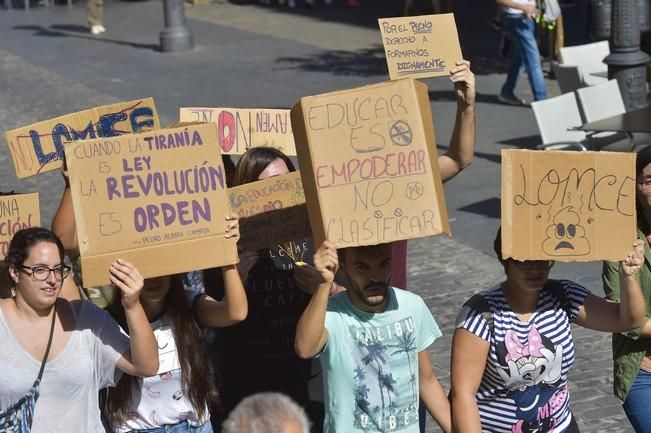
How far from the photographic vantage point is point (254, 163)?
17.0 ft

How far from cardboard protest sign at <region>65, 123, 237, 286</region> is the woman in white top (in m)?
0.31

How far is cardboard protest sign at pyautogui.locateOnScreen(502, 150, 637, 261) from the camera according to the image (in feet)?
14.1

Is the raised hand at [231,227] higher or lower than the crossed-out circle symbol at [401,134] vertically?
lower

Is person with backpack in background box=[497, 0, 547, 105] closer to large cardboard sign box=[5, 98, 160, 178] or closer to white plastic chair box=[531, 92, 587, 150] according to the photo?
white plastic chair box=[531, 92, 587, 150]

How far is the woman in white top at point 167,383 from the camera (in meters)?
4.55

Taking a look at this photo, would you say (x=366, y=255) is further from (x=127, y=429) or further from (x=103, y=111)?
(x=103, y=111)

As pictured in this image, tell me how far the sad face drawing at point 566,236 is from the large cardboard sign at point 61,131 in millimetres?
2122

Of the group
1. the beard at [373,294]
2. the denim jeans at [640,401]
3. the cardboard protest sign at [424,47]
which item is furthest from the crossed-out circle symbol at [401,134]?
the denim jeans at [640,401]

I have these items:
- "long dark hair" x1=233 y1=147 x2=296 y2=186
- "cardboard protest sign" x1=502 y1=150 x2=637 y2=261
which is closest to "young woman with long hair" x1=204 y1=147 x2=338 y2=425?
"long dark hair" x1=233 y1=147 x2=296 y2=186

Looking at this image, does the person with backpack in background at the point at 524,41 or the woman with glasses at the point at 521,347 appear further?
the person with backpack in background at the point at 524,41

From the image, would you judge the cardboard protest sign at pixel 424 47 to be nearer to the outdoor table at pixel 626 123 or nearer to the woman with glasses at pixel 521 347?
the woman with glasses at pixel 521 347

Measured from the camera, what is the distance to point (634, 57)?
38.9 feet

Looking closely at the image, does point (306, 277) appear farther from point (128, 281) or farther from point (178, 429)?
point (128, 281)

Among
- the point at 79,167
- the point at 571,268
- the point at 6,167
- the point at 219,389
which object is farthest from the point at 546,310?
the point at 6,167
